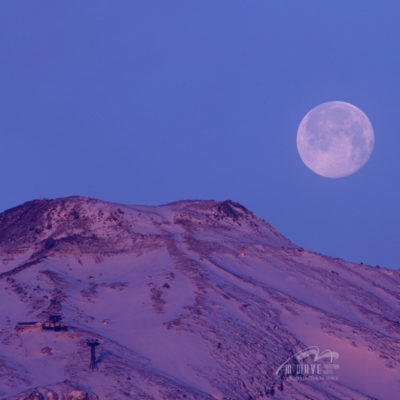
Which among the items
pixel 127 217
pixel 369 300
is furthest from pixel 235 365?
pixel 127 217

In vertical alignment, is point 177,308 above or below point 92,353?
above

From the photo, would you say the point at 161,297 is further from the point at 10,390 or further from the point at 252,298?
the point at 10,390

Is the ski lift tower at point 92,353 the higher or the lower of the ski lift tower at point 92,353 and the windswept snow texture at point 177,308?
the lower

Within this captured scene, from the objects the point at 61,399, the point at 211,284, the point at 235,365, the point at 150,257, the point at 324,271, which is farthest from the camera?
the point at 324,271

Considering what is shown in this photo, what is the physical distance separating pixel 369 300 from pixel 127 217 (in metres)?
24.1

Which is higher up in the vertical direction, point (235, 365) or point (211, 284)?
point (211, 284)

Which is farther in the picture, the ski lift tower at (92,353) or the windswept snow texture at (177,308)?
the windswept snow texture at (177,308)

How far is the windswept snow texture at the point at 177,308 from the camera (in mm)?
31797

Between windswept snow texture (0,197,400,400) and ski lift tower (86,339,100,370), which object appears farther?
windswept snow texture (0,197,400,400)

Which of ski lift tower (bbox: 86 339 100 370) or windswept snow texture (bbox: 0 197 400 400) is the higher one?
windswept snow texture (bbox: 0 197 400 400)

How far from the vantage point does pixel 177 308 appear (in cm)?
4184

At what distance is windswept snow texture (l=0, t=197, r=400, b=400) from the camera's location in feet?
104

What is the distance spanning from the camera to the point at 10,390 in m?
27.6

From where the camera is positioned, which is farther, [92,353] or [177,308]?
[177,308]
